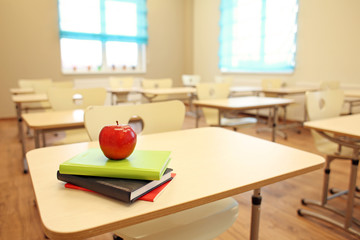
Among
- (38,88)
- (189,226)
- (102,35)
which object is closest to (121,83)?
(38,88)

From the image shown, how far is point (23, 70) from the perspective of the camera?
561 centimetres

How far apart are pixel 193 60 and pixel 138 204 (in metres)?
7.21

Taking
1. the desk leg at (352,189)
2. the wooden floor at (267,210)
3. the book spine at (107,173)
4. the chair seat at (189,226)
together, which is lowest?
the wooden floor at (267,210)

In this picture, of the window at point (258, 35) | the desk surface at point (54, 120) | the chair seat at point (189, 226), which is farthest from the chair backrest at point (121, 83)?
the chair seat at point (189, 226)

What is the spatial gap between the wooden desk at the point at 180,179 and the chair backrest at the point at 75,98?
141 centimetres

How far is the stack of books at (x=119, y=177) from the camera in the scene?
623 mm

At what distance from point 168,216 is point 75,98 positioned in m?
1.71

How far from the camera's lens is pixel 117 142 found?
71cm

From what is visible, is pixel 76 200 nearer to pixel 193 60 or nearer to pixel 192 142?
pixel 192 142

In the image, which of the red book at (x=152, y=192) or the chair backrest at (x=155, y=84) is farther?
the chair backrest at (x=155, y=84)

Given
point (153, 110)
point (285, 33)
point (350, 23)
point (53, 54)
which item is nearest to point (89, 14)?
point (53, 54)

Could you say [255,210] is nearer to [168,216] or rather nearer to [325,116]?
[168,216]

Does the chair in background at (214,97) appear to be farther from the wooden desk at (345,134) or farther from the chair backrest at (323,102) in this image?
the wooden desk at (345,134)

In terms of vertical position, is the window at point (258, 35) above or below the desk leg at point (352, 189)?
above
